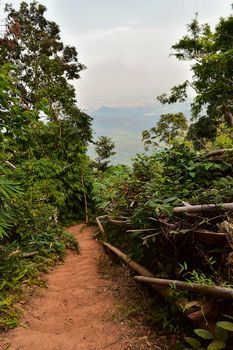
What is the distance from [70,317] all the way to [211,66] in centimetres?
1582

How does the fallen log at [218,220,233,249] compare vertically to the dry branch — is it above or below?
below

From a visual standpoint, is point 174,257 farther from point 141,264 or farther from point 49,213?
point 49,213

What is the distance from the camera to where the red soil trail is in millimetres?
3447

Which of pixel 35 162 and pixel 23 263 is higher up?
pixel 35 162

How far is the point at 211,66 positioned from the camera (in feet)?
54.7

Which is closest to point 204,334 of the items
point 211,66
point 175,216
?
point 175,216

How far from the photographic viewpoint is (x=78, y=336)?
3602 mm

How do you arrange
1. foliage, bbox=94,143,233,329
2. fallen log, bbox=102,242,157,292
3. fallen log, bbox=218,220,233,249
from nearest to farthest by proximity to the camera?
fallen log, bbox=218,220,233,249
foliage, bbox=94,143,233,329
fallen log, bbox=102,242,157,292

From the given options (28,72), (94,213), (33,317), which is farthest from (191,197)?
(28,72)

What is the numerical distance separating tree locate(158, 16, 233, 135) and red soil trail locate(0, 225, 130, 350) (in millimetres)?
11505

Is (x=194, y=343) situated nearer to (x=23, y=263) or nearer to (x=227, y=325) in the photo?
(x=227, y=325)

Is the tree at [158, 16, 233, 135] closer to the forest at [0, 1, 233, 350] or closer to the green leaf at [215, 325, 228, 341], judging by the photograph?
the forest at [0, 1, 233, 350]

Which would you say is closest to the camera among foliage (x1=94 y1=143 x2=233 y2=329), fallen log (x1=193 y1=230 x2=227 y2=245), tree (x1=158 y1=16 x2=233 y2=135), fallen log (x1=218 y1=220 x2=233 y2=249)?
fallen log (x1=218 y1=220 x2=233 y2=249)

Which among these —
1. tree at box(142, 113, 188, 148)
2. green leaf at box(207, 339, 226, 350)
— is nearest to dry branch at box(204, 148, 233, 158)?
green leaf at box(207, 339, 226, 350)
